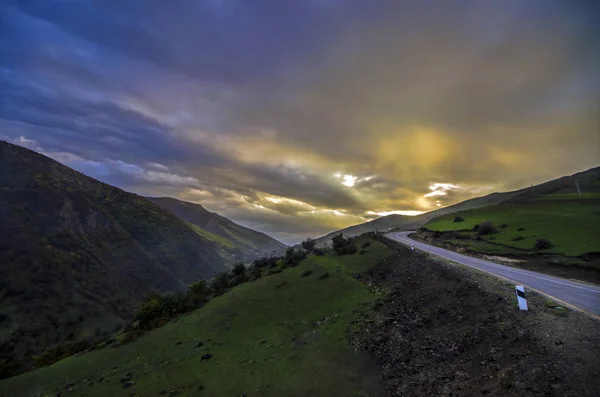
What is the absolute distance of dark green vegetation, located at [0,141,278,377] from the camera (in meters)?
81.2

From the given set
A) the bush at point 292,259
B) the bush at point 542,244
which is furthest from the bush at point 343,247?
the bush at point 542,244

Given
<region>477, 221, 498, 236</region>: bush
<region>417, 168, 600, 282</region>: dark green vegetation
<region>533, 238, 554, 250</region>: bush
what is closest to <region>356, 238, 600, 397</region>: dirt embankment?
<region>417, 168, 600, 282</region>: dark green vegetation

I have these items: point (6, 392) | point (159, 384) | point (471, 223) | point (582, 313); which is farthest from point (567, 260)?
point (6, 392)

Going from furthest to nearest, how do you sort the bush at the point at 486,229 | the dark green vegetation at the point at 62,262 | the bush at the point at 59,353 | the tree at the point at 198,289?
1. the dark green vegetation at the point at 62,262
2. the tree at the point at 198,289
3. the bush at the point at 486,229
4. the bush at the point at 59,353

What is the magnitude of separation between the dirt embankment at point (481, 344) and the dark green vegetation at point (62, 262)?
187 ft

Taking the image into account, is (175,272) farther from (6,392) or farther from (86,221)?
(6,392)

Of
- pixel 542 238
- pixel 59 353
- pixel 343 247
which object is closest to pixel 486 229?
pixel 542 238

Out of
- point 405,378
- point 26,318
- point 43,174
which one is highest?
point 43,174

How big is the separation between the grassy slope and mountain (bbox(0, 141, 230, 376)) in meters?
37.7

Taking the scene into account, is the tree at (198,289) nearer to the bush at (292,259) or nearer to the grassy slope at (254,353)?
the grassy slope at (254,353)

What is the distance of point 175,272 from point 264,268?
434 feet

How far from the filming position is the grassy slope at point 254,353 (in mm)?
17547

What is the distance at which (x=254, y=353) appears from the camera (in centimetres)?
2395

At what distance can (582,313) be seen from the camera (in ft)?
45.3
